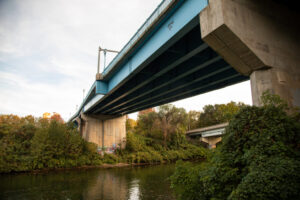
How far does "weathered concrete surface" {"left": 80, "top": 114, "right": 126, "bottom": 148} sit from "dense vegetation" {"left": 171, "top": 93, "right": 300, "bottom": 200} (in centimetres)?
3460

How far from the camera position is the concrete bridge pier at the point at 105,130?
131ft

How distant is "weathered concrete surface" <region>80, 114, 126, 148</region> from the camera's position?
39875 mm

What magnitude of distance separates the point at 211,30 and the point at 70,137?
96.5ft

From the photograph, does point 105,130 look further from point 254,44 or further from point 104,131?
point 254,44

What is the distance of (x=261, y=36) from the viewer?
8945 mm

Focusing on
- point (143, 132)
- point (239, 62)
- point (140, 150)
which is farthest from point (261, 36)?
point (143, 132)

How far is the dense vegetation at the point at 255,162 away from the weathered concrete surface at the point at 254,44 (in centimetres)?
193

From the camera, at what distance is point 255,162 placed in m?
5.33

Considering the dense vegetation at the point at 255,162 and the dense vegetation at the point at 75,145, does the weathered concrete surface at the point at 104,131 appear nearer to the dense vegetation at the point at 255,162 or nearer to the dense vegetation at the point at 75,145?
the dense vegetation at the point at 75,145

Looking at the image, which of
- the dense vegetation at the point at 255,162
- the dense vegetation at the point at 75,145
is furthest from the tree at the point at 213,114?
the dense vegetation at the point at 255,162

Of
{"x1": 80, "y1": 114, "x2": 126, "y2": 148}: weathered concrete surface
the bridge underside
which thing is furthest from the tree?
the bridge underside

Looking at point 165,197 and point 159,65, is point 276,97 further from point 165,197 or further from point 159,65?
point 159,65

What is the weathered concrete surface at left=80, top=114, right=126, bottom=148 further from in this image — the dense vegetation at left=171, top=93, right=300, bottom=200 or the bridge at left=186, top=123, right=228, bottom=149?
the dense vegetation at left=171, top=93, right=300, bottom=200

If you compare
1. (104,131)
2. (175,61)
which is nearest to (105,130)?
(104,131)
